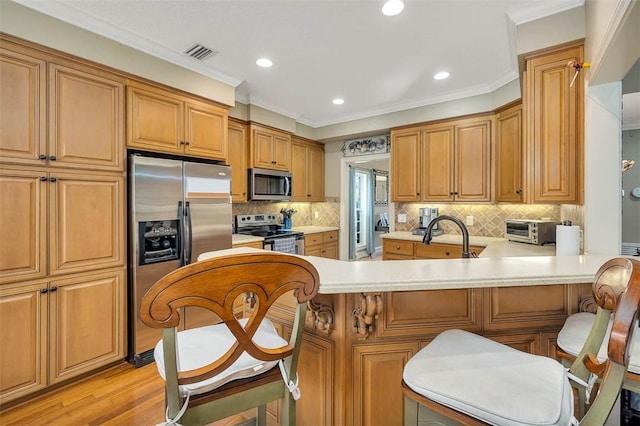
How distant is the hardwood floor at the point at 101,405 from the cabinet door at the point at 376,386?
0.83m

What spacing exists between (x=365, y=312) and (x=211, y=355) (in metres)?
0.60

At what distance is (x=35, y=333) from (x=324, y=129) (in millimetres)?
4193

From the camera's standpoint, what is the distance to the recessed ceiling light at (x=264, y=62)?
2.82 metres

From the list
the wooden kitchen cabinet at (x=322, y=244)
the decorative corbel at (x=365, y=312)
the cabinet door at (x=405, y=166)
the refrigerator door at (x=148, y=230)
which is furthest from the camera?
the wooden kitchen cabinet at (x=322, y=244)

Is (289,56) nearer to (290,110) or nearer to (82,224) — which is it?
(290,110)

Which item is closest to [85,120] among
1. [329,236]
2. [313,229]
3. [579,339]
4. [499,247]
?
[579,339]

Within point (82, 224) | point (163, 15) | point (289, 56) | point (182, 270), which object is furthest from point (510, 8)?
point (82, 224)

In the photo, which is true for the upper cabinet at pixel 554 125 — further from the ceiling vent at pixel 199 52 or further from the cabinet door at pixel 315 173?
the cabinet door at pixel 315 173

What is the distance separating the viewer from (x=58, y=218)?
2.07 meters

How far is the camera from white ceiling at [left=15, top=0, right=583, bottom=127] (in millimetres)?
2037

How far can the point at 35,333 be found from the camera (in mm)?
1972

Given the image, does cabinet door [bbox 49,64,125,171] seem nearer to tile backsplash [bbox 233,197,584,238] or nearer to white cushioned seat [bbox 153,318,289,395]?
white cushioned seat [bbox 153,318,289,395]

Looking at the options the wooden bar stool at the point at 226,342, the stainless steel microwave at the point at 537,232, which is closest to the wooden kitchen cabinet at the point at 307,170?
the stainless steel microwave at the point at 537,232

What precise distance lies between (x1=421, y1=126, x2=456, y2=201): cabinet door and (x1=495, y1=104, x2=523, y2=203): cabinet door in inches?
20.4
